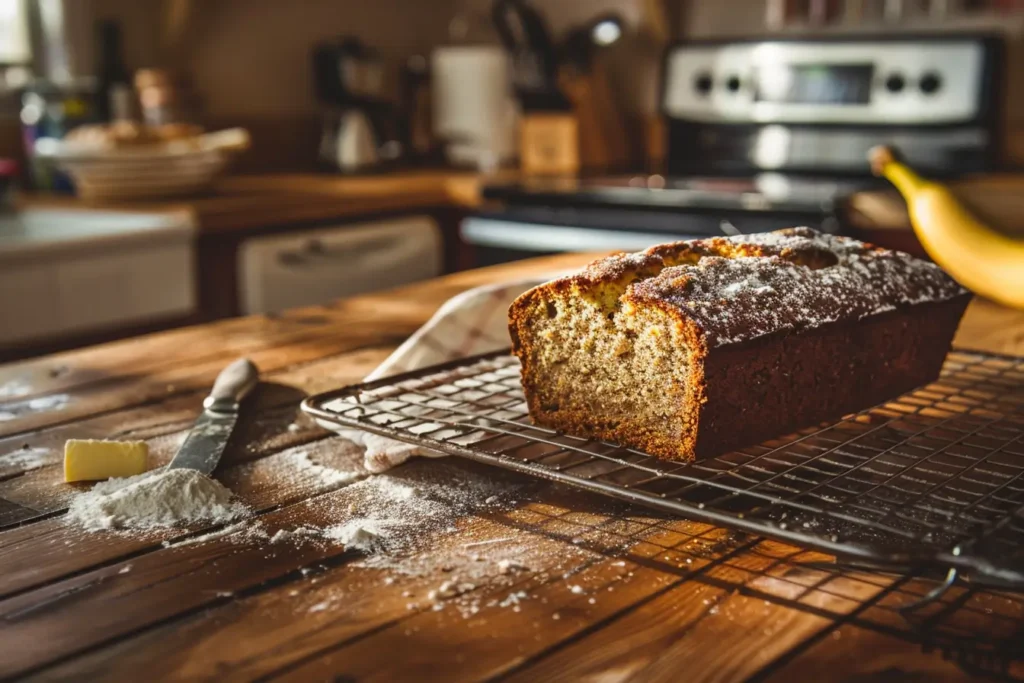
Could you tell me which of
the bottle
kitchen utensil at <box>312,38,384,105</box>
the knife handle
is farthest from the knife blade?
kitchen utensil at <box>312,38,384,105</box>

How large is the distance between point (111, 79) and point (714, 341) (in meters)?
2.69

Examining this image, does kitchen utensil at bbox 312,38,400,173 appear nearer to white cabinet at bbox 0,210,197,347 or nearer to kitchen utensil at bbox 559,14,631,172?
kitchen utensil at bbox 559,14,631,172

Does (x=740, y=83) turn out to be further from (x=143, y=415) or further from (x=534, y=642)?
(x=534, y=642)

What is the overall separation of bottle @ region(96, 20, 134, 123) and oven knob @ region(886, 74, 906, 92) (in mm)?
2105

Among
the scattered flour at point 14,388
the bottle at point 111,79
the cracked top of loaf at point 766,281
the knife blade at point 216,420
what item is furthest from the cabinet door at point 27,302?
the cracked top of loaf at point 766,281

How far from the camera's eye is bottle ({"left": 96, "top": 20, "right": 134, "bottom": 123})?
3035 millimetres

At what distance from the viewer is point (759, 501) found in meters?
0.79

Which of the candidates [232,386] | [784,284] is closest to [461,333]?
[232,386]

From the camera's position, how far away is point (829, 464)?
0.87m

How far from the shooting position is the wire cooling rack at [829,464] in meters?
0.65

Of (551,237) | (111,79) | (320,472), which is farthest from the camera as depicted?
(111,79)

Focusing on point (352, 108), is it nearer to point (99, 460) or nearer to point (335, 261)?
point (335, 261)

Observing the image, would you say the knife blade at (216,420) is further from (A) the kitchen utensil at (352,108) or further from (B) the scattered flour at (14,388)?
(A) the kitchen utensil at (352,108)

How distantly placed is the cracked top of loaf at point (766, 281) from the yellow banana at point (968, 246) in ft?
0.94
